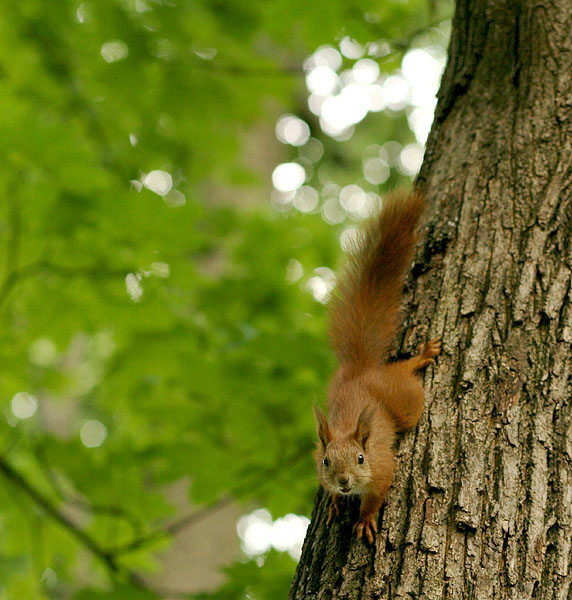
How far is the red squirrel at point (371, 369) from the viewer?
1662 mm

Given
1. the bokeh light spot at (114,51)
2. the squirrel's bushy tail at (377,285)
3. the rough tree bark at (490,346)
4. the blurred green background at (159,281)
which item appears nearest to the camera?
the rough tree bark at (490,346)

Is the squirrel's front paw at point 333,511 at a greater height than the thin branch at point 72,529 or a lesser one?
lesser

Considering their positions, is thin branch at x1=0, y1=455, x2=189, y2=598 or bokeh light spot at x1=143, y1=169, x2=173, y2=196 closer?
thin branch at x1=0, y1=455, x2=189, y2=598

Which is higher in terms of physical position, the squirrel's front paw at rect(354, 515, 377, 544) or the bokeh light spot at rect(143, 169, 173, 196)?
the bokeh light spot at rect(143, 169, 173, 196)

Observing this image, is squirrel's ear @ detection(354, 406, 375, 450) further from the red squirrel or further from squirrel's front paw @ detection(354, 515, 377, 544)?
squirrel's front paw @ detection(354, 515, 377, 544)

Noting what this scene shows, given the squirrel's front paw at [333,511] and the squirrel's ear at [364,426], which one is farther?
the squirrel's ear at [364,426]

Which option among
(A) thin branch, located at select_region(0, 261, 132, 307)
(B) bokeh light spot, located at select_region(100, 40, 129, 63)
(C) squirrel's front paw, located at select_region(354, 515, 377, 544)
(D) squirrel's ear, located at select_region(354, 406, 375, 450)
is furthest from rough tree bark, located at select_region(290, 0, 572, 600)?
(B) bokeh light spot, located at select_region(100, 40, 129, 63)

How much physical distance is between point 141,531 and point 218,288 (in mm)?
1251

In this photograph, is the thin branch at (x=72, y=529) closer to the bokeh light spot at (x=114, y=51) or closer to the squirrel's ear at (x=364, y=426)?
the squirrel's ear at (x=364, y=426)

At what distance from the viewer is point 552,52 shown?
2.01 m

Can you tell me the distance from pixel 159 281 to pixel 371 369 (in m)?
1.38

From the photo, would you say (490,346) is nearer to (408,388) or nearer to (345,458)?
(408,388)

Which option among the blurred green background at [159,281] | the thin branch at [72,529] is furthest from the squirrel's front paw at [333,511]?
the thin branch at [72,529]

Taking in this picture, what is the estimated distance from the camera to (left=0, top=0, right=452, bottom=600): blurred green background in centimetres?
265
